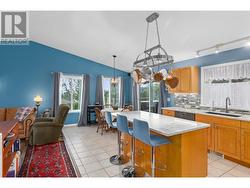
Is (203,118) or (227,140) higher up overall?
(203,118)

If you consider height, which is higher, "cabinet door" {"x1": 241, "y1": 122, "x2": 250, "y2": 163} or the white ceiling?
the white ceiling

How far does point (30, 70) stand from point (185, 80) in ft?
17.4

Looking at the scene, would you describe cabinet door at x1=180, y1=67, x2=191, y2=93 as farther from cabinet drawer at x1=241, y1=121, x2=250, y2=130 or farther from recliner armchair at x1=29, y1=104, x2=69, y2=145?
recliner armchair at x1=29, y1=104, x2=69, y2=145

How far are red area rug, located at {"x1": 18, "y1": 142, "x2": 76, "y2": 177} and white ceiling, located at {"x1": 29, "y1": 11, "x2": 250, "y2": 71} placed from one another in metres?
3.00

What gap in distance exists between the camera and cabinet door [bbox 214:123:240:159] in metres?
2.73

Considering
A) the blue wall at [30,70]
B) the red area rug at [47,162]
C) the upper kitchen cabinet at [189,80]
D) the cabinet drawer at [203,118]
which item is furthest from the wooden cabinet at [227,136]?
the blue wall at [30,70]

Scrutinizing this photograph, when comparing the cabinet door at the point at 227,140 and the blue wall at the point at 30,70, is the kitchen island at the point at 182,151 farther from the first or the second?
the blue wall at the point at 30,70

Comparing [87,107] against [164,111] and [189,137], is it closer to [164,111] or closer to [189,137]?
[164,111]

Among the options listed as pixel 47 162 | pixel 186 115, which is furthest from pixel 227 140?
pixel 47 162

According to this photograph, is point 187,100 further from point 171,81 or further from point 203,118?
point 171,81

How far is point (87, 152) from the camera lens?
335cm

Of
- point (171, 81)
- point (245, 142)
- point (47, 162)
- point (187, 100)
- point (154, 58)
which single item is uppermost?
point (154, 58)

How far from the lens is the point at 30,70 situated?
205 inches

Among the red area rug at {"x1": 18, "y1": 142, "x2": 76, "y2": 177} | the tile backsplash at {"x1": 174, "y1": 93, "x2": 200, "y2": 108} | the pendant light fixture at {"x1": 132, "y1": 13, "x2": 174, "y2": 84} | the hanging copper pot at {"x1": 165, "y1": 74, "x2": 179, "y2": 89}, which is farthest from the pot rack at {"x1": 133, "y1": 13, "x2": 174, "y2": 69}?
the tile backsplash at {"x1": 174, "y1": 93, "x2": 200, "y2": 108}
